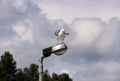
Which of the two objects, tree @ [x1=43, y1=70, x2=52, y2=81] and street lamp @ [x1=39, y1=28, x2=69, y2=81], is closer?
street lamp @ [x1=39, y1=28, x2=69, y2=81]

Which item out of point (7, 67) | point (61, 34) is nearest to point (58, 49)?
point (61, 34)

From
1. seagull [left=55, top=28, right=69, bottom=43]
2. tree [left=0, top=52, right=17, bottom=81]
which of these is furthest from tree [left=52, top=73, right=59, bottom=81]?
seagull [left=55, top=28, right=69, bottom=43]

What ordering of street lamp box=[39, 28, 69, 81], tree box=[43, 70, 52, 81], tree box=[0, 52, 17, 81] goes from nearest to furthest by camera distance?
street lamp box=[39, 28, 69, 81]
tree box=[0, 52, 17, 81]
tree box=[43, 70, 52, 81]

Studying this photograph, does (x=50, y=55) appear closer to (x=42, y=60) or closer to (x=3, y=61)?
(x=42, y=60)

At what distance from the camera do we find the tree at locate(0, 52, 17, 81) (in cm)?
6594

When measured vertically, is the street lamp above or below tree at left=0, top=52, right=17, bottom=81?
below

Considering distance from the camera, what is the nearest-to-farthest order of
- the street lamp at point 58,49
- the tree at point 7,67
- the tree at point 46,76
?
the street lamp at point 58,49
the tree at point 7,67
the tree at point 46,76

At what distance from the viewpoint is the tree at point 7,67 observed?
65938mm

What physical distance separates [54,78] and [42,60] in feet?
239

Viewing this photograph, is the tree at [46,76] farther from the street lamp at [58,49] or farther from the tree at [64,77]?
the street lamp at [58,49]

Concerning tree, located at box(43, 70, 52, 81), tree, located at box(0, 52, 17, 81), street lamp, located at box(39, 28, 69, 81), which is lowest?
street lamp, located at box(39, 28, 69, 81)

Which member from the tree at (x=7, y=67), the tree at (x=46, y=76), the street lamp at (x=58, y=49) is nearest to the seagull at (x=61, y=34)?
the street lamp at (x=58, y=49)

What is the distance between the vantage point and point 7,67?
66875 millimetres

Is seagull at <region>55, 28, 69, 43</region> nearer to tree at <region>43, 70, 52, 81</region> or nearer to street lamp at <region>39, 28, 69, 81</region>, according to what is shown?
street lamp at <region>39, 28, 69, 81</region>
